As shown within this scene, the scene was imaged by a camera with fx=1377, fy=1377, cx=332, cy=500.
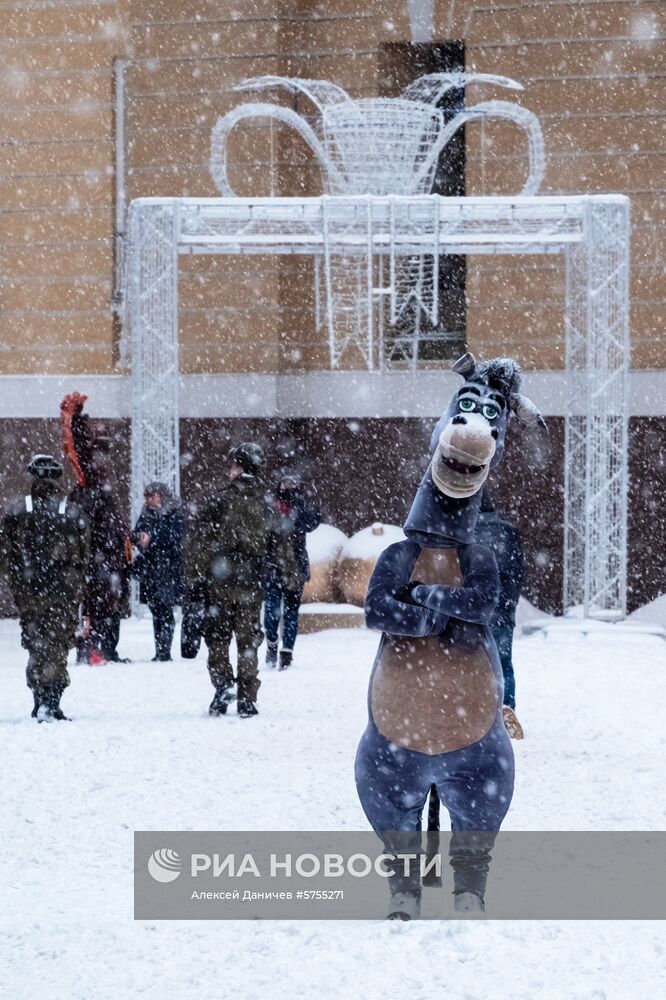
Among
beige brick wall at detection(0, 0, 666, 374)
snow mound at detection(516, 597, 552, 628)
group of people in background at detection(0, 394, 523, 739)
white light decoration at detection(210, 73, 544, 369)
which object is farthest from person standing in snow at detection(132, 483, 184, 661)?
snow mound at detection(516, 597, 552, 628)

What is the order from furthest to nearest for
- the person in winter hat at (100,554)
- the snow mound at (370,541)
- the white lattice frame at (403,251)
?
the snow mound at (370,541) → the white lattice frame at (403,251) → the person in winter hat at (100,554)

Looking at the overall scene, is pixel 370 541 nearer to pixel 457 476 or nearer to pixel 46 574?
pixel 46 574

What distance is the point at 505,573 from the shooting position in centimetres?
792

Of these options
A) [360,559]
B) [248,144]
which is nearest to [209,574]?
[360,559]

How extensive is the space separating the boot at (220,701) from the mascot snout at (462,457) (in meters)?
4.86

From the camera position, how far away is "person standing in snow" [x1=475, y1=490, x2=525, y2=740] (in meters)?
7.87

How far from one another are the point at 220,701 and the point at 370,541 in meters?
7.29

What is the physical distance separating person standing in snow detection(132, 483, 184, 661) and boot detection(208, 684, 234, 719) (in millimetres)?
3298

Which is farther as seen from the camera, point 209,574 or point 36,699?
point 209,574

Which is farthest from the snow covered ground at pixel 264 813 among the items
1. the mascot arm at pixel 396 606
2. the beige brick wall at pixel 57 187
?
the beige brick wall at pixel 57 187

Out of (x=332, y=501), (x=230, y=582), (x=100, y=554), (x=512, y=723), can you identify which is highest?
(x=230, y=582)

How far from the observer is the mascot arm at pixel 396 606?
4410 mm

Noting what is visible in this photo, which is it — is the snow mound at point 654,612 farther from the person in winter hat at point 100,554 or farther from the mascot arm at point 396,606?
the mascot arm at point 396,606

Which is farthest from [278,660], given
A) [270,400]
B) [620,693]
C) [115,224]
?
[115,224]
